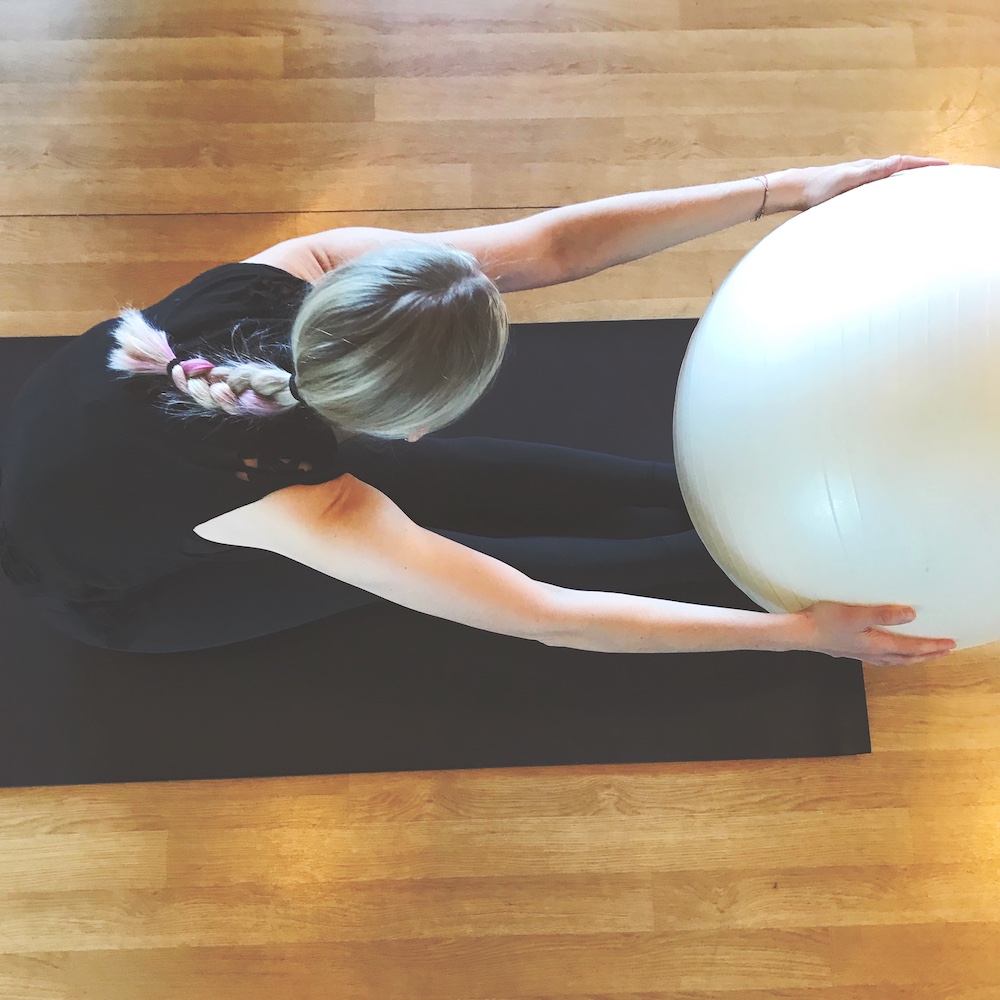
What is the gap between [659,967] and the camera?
142 centimetres

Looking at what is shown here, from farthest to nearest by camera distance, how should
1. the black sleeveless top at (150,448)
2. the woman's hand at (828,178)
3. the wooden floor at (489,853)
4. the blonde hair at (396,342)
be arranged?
the wooden floor at (489,853) → the woman's hand at (828,178) → the black sleeveless top at (150,448) → the blonde hair at (396,342)

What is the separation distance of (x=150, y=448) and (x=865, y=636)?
0.84m

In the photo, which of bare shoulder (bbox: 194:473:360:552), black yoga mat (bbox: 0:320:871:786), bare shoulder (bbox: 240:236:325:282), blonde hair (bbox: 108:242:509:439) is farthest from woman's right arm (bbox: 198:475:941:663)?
black yoga mat (bbox: 0:320:871:786)

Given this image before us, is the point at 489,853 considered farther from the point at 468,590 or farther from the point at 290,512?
the point at 290,512

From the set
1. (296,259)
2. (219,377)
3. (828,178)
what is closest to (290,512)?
(219,377)

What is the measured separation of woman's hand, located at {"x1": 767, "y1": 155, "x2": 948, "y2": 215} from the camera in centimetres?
111

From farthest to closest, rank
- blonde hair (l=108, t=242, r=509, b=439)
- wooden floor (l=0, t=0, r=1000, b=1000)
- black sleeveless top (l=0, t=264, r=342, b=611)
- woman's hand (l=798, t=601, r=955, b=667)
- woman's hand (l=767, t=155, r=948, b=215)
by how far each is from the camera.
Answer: wooden floor (l=0, t=0, r=1000, b=1000), woman's hand (l=767, t=155, r=948, b=215), woman's hand (l=798, t=601, r=955, b=667), black sleeveless top (l=0, t=264, r=342, b=611), blonde hair (l=108, t=242, r=509, b=439)

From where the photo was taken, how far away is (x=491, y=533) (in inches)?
51.1

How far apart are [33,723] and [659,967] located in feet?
Result: 3.75

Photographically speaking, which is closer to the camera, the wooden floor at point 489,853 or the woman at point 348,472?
the woman at point 348,472

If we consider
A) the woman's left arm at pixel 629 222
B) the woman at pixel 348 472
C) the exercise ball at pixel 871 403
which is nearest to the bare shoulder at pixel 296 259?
the woman at pixel 348 472

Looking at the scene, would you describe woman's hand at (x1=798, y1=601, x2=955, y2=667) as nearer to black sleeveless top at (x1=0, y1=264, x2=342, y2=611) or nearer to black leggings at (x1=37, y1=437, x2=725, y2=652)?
black leggings at (x1=37, y1=437, x2=725, y2=652)

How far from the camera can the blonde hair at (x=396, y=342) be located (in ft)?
2.39

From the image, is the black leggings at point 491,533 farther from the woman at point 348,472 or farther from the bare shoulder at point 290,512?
the bare shoulder at point 290,512
